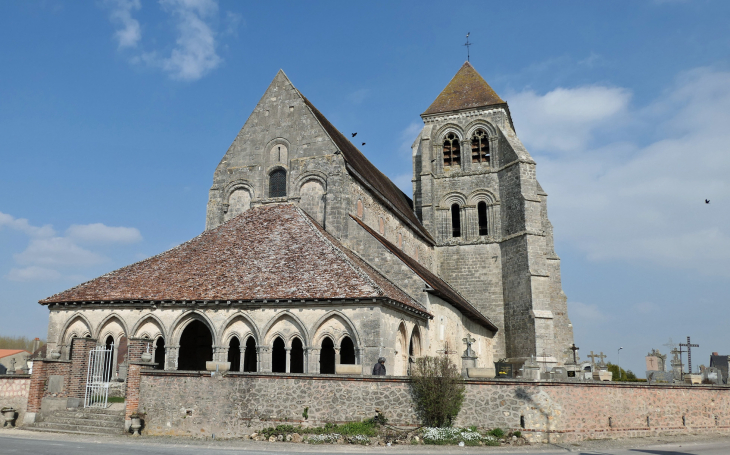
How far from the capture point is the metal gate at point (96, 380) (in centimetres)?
1681

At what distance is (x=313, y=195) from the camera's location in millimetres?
24703

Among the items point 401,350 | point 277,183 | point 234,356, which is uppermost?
point 277,183

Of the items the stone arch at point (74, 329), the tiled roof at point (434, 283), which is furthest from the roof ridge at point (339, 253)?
the stone arch at point (74, 329)

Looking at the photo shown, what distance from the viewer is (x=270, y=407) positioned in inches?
562

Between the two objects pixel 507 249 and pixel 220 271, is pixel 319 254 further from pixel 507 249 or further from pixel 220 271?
pixel 507 249

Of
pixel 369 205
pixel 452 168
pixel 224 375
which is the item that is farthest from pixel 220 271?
pixel 452 168

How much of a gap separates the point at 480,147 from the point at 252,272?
67.1 feet

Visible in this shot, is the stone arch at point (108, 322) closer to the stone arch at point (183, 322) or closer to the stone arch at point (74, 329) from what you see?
the stone arch at point (74, 329)

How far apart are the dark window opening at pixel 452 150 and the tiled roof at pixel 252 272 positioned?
52.3 feet

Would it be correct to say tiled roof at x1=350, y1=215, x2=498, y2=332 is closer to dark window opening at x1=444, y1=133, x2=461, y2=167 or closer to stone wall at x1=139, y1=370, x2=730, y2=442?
stone wall at x1=139, y1=370, x2=730, y2=442

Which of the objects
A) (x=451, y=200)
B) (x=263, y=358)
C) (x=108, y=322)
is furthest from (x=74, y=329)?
(x=451, y=200)

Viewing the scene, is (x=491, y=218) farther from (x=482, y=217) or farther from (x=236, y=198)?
(x=236, y=198)

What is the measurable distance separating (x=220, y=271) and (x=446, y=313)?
9477 mm

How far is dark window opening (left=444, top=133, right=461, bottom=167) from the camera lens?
1452 inches
